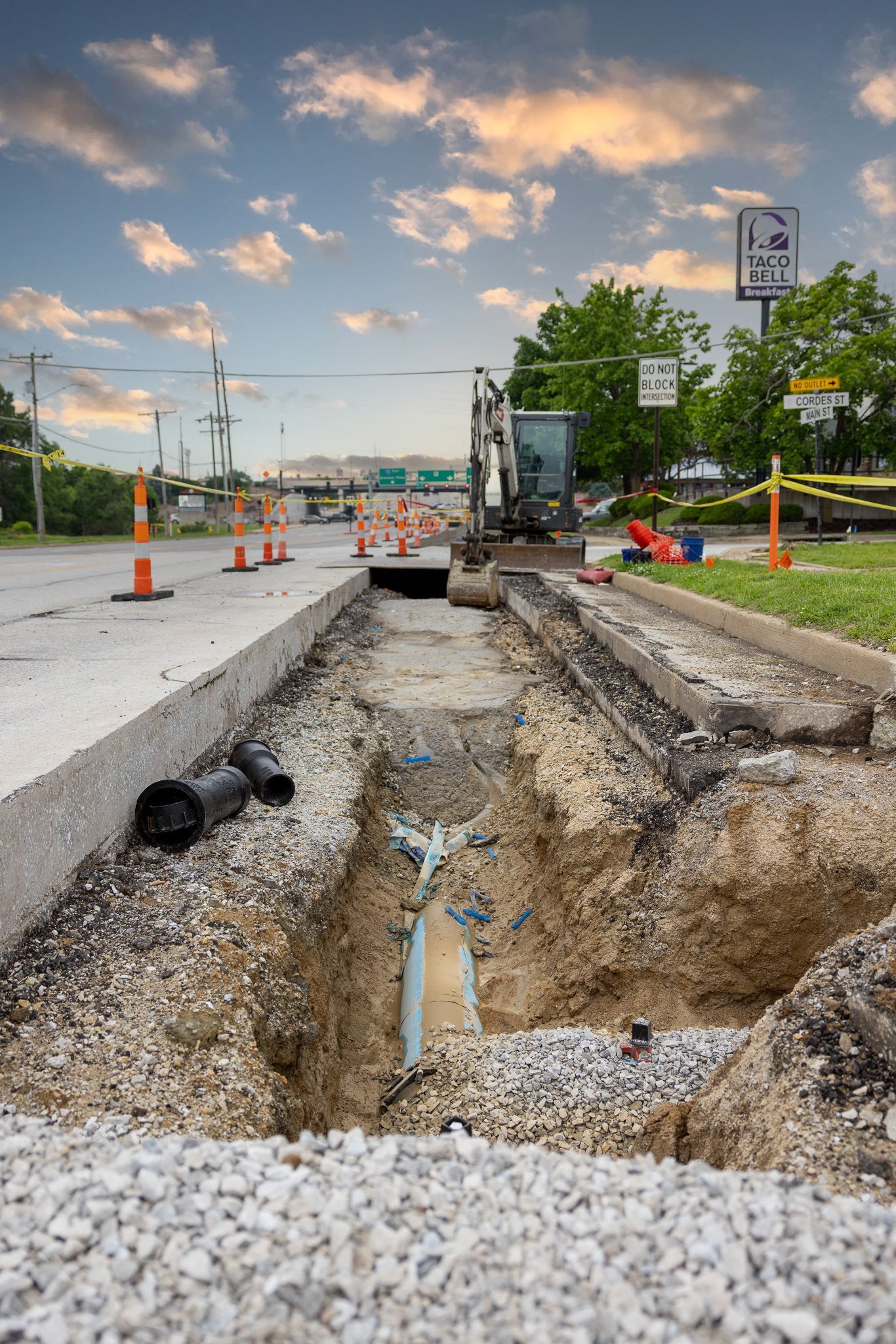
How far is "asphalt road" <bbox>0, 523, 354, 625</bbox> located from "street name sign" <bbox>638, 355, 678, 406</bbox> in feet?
24.5

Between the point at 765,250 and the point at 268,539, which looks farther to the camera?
the point at 765,250

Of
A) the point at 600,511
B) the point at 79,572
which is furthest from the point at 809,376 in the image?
the point at 79,572

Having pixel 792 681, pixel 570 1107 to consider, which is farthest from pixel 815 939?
pixel 792 681

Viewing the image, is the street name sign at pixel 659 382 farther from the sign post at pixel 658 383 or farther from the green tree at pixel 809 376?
the green tree at pixel 809 376

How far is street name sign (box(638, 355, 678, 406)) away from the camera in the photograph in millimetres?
14617

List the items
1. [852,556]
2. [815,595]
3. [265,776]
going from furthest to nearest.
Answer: [852,556] → [815,595] → [265,776]

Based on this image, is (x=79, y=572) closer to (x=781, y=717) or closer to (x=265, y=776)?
(x=265, y=776)

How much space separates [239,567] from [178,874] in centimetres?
1063

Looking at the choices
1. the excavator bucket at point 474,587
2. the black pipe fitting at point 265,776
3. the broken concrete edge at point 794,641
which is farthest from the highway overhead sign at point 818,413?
the black pipe fitting at point 265,776

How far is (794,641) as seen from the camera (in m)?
6.26

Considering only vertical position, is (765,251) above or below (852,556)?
above

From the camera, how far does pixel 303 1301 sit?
134 cm

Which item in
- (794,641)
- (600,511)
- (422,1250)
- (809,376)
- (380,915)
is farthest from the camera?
(600,511)

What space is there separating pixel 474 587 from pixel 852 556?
212 inches
